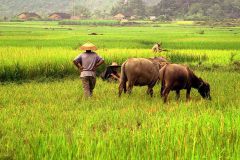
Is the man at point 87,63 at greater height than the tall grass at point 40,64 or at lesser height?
greater

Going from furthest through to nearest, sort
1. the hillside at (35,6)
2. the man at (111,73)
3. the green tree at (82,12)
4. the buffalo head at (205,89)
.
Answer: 1. the hillside at (35,6)
2. the green tree at (82,12)
3. the man at (111,73)
4. the buffalo head at (205,89)

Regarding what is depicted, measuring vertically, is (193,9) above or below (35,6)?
above

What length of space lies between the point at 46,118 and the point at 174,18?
79.7 m

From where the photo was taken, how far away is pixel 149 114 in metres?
6.79

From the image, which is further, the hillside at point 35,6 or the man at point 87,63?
the hillside at point 35,6

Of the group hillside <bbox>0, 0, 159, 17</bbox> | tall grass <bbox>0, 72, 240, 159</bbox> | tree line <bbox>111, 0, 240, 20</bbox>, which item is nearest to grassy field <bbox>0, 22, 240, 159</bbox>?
tall grass <bbox>0, 72, 240, 159</bbox>

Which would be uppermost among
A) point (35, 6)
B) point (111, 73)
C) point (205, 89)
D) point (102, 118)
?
point (102, 118)

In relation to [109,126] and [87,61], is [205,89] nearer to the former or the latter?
[87,61]

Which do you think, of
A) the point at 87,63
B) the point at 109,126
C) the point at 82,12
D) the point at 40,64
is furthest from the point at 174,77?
the point at 82,12

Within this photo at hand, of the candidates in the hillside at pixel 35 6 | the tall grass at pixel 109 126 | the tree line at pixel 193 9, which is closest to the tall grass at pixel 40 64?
the tall grass at pixel 109 126

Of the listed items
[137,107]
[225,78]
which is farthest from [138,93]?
[225,78]

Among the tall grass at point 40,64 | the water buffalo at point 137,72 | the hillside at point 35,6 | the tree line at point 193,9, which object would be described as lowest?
the hillside at point 35,6

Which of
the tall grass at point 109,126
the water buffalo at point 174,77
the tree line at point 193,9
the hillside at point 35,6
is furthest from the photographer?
the hillside at point 35,6

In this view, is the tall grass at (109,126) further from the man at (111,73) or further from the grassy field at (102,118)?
the man at (111,73)
